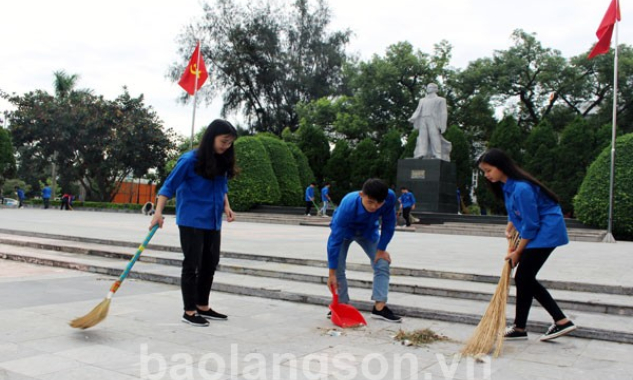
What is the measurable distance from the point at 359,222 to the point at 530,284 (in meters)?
1.37

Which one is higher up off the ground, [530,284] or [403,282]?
[530,284]

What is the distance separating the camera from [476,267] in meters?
6.82

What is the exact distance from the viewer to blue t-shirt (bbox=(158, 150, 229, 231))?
13.8 feet

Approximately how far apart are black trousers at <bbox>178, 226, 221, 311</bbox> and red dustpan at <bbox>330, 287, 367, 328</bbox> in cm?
103

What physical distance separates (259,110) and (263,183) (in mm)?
13584

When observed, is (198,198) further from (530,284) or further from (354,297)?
(530,284)

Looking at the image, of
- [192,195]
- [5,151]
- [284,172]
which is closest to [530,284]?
[192,195]

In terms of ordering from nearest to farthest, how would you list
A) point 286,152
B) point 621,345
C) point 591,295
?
point 621,345 < point 591,295 < point 286,152

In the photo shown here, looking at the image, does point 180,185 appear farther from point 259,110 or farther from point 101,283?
point 259,110

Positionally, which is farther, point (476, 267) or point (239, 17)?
point (239, 17)

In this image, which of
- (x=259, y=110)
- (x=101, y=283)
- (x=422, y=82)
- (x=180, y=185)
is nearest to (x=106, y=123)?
(x=259, y=110)

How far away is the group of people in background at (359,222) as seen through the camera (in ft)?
12.4

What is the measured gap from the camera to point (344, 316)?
14.3 ft

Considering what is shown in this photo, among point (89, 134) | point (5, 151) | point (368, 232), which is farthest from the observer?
point (89, 134)
